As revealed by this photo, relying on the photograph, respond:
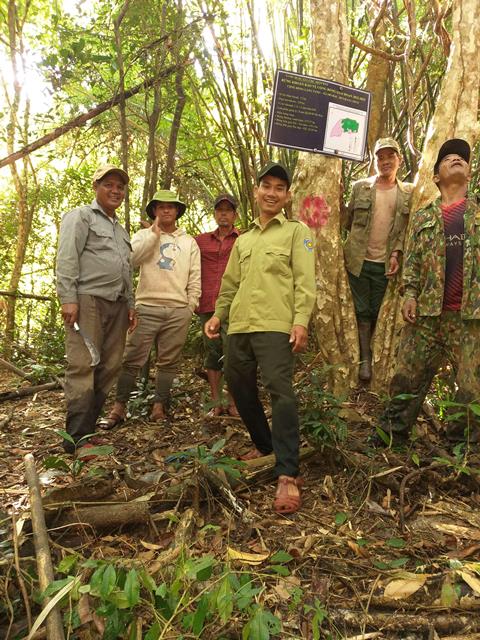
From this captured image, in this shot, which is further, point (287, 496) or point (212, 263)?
point (212, 263)

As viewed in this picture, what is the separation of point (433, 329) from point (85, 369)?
230 cm

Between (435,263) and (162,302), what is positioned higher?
(435,263)

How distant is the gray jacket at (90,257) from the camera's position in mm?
3506

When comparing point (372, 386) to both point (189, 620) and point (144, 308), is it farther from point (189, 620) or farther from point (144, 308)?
point (189, 620)

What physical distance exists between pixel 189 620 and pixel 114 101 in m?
4.96

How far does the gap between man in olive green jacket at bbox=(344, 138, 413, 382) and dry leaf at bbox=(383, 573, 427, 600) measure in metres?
2.35

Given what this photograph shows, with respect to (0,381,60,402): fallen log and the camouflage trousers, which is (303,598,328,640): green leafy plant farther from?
(0,381,60,402): fallen log

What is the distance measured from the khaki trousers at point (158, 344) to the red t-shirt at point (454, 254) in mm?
2108

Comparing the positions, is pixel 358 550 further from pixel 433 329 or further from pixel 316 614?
pixel 433 329

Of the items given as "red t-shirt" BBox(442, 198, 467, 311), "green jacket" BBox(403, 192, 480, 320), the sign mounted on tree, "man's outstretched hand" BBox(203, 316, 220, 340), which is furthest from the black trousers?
the sign mounted on tree

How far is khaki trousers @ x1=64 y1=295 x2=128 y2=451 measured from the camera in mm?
3528

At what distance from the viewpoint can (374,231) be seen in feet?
14.3

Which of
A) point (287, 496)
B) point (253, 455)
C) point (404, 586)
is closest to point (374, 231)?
point (253, 455)

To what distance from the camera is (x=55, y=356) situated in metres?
6.48
